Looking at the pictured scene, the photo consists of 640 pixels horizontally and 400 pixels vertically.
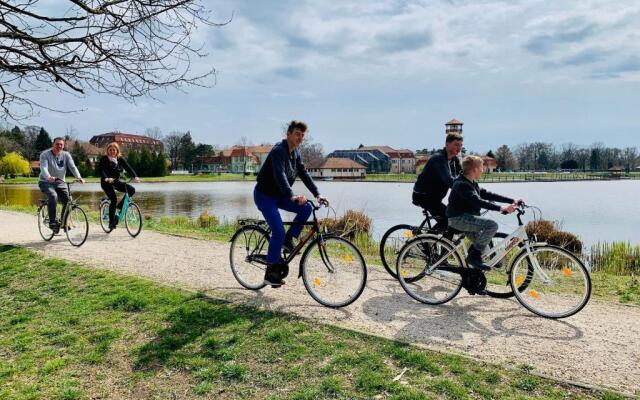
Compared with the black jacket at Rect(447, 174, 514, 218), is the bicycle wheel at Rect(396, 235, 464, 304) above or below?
below

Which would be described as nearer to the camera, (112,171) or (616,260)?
(112,171)

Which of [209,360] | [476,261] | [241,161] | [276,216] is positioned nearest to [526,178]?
[241,161]

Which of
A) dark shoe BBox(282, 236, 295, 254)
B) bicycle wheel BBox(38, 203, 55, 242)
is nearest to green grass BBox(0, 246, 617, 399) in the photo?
dark shoe BBox(282, 236, 295, 254)

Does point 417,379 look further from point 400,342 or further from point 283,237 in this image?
point 283,237

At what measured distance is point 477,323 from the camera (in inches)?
185

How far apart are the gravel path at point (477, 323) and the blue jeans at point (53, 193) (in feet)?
8.85

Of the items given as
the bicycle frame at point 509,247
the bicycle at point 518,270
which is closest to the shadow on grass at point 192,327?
the bicycle at point 518,270

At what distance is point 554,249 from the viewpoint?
4.78 meters

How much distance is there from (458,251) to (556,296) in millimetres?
1386

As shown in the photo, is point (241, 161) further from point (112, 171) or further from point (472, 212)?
point (472, 212)

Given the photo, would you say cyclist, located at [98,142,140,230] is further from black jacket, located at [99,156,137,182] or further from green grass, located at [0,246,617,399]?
green grass, located at [0,246,617,399]

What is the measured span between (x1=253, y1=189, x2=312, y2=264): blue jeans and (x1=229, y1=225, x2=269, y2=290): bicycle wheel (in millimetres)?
414

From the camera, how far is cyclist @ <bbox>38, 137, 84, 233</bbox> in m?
9.38

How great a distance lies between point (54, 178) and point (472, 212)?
8.38m
